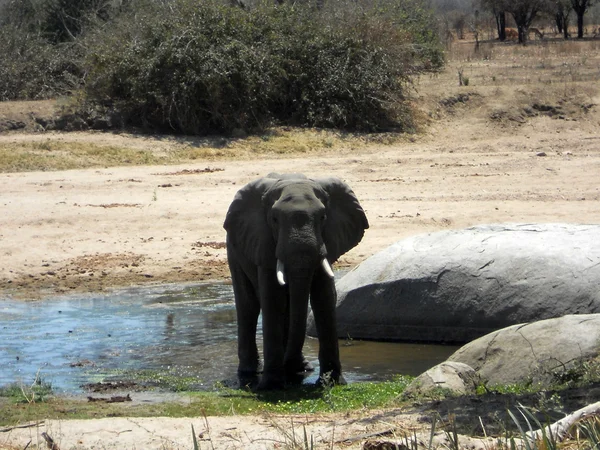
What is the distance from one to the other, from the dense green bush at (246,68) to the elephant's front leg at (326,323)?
17226mm

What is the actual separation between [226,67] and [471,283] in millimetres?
16496

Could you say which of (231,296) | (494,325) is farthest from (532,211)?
(494,325)

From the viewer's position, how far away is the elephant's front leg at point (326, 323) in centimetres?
786

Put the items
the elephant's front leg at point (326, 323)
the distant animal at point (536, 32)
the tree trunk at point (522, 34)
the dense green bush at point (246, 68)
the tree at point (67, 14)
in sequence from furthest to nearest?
the distant animal at point (536, 32)
the tree trunk at point (522, 34)
the tree at point (67, 14)
the dense green bush at point (246, 68)
the elephant's front leg at point (326, 323)

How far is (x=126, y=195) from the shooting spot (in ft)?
57.7

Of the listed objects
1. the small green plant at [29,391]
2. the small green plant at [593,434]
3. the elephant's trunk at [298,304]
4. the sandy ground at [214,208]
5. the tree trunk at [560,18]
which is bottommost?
the sandy ground at [214,208]

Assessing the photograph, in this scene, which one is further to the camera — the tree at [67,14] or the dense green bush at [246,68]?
the tree at [67,14]

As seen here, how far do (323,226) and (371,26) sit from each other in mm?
20682

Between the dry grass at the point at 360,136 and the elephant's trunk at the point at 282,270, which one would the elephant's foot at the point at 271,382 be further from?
the dry grass at the point at 360,136

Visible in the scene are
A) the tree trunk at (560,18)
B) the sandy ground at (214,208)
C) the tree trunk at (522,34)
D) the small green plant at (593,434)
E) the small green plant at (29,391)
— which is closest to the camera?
the small green plant at (593,434)

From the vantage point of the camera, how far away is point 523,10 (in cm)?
4744

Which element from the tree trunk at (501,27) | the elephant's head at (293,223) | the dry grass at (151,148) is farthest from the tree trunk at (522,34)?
the elephant's head at (293,223)

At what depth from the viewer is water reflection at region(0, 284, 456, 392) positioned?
29.0ft

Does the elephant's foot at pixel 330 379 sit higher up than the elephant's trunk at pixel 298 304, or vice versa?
the elephant's trunk at pixel 298 304
